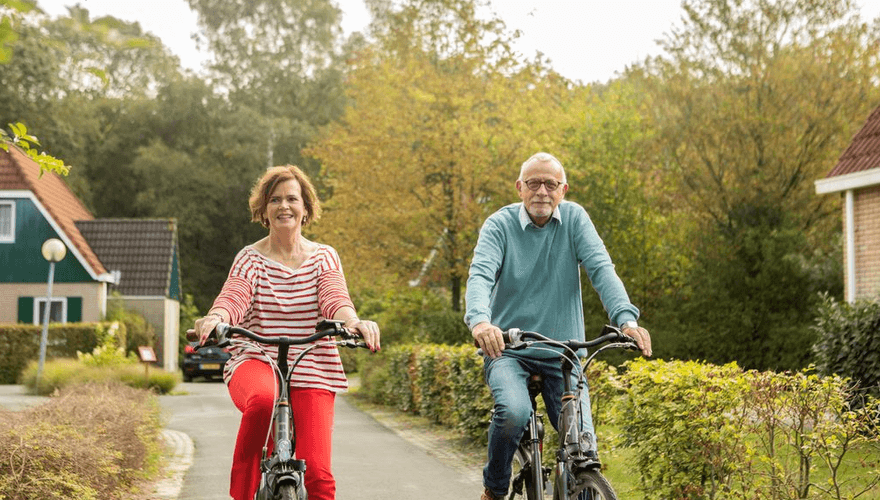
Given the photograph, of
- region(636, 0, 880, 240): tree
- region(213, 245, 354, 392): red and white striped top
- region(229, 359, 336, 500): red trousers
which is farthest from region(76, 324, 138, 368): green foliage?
region(229, 359, 336, 500): red trousers

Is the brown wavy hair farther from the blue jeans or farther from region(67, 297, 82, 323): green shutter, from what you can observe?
region(67, 297, 82, 323): green shutter

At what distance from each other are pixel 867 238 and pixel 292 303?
16089 mm

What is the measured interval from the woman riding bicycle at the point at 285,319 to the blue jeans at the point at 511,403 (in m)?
0.71

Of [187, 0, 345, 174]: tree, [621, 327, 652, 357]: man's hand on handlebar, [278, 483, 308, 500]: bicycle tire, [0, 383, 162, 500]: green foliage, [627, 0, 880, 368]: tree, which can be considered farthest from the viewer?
[187, 0, 345, 174]: tree

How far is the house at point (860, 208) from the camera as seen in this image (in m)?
18.3

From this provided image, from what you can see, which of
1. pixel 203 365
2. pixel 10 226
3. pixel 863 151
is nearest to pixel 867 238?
pixel 863 151

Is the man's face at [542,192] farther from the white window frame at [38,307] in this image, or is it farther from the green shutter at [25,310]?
the green shutter at [25,310]

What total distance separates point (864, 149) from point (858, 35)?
809cm

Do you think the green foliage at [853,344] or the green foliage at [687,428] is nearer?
the green foliage at [687,428]

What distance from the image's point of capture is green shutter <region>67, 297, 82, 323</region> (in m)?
34.7

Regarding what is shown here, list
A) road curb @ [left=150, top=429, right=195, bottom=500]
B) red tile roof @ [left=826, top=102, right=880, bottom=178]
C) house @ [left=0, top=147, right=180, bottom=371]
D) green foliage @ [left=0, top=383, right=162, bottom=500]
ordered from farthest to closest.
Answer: house @ [left=0, top=147, right=180, bottom=371]
red tile roof @ [left=826, top=102, right=880, bottom=178]
road curb @ [left=150, top=429, right=195, bottom=500]
green foliage @ [left=0, top=383, right=162, bottom=500]

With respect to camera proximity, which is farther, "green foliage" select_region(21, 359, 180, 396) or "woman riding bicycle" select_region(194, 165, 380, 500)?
"green foliage" select_region(21, 359, 180, 396)

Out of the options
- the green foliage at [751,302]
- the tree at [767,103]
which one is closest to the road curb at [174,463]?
the green foliage at [751,302]

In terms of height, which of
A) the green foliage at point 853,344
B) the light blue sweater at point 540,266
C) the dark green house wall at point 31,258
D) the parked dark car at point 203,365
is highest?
the dark green house wall at point 31,258
